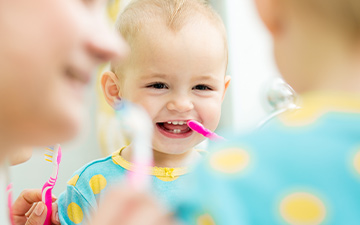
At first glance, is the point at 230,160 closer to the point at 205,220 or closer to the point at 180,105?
the point at 205,220

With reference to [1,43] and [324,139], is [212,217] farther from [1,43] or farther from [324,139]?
[1,43]

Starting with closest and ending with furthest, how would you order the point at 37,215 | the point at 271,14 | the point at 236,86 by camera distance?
the point at 271,14 → the point at 37,215 → the point at 236,86

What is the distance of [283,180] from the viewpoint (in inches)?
15.1

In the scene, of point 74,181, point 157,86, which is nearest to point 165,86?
point 157,86

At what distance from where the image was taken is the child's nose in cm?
91

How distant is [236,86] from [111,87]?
4.05 feet

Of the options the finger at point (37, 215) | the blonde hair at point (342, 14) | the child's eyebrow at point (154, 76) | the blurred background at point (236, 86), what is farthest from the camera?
the blurred background at point (236, 86)

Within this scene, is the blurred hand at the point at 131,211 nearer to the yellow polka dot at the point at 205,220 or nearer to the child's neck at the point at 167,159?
the yellow polka dot at the point at 205,220

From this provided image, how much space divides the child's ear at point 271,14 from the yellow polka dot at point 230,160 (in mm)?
172

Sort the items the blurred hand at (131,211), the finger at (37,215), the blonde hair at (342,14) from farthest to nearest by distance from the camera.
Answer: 1. the finger at (37,215)
2. the blonde hair at (342,14)
3. the blurred hand at (131,211)

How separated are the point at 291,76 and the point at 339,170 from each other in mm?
138

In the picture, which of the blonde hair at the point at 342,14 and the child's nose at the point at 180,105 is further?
the child's nose at the point at 180,105

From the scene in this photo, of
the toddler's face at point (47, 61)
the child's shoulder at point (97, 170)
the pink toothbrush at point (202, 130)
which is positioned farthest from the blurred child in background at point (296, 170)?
the child's shoulder at point (97, 170)

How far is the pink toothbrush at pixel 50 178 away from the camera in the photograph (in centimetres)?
82
